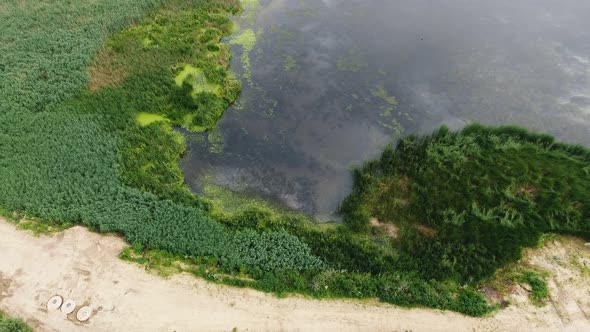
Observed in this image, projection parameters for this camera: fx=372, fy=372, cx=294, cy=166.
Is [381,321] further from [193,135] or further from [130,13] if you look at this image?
[130,13]

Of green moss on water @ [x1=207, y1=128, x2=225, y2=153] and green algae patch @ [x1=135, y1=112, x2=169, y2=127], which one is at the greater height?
green algae patch @ [x1=135, y1=112, x2=169, y2=127]

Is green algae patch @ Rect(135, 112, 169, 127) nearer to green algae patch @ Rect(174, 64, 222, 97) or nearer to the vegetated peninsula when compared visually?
the vegetated peninsula

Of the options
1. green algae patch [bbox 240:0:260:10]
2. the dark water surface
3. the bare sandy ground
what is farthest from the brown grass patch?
green algae patch [bbox 240:0:260:10]

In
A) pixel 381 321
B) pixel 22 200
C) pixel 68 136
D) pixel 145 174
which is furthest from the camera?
pixel 68 136

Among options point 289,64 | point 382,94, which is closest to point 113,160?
point 289,64

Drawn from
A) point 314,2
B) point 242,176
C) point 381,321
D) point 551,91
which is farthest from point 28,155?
point 551,91

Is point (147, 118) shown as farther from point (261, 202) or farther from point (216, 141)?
point (261, 202)
